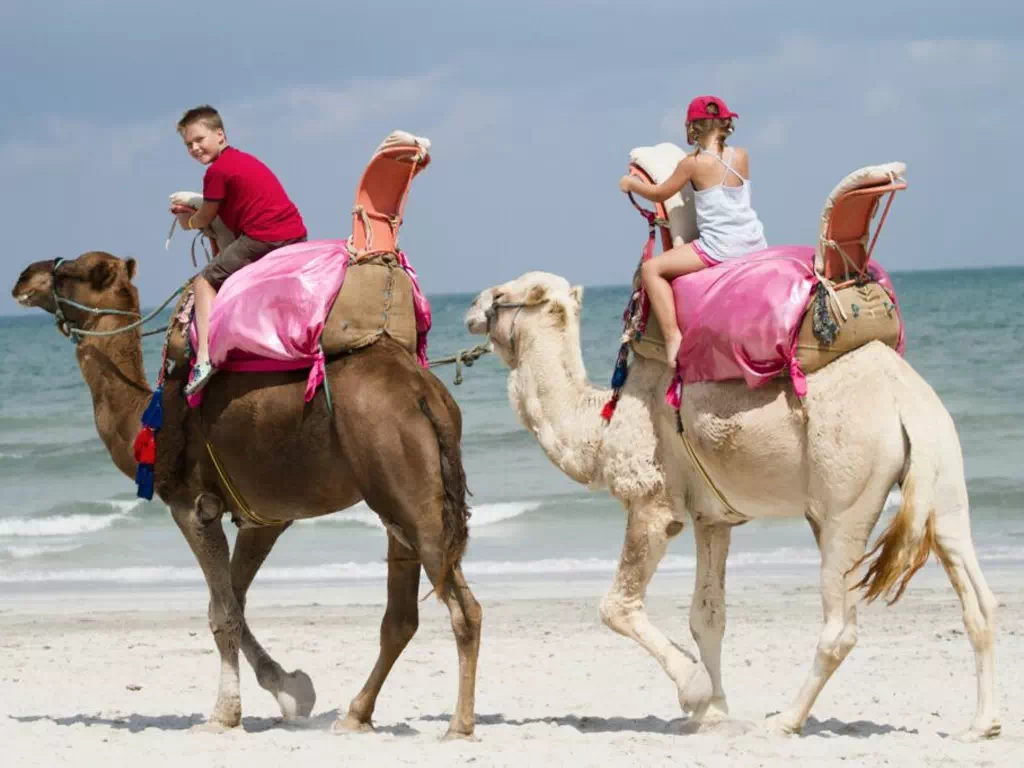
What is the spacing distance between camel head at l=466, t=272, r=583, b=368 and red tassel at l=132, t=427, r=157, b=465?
5.29 feet

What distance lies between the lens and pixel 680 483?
7535 millimetres

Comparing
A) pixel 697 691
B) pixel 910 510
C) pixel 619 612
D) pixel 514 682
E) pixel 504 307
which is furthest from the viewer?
pixel 514 682

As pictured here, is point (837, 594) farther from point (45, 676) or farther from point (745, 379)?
point (45, 676)

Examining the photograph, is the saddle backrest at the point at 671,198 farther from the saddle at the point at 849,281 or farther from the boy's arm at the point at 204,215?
the boy's arm at the point at 204,215

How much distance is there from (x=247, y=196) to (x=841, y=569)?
3.19 meters

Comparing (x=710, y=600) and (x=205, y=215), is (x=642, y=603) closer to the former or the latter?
(x=710, y=600)

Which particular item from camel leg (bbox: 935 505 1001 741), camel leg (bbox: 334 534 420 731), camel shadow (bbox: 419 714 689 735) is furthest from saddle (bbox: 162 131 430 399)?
camel leg (bbox: 935 505 1001 741)

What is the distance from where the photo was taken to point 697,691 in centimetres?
732

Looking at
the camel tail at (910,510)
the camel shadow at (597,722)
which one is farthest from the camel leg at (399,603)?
the camel tail at (910,510)

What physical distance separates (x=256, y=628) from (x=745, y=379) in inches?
240

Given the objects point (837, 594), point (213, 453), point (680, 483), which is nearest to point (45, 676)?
point (213, 453)

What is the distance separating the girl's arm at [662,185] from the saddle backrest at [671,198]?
9 centimetres

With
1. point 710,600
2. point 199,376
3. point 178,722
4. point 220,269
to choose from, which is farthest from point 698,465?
point 178,722

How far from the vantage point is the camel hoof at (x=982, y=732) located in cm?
706
